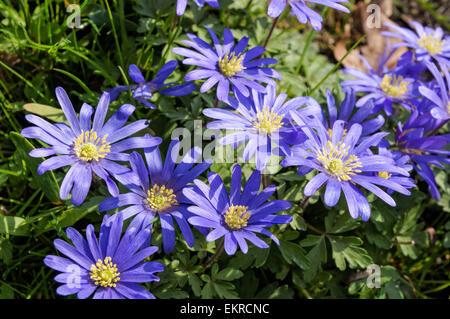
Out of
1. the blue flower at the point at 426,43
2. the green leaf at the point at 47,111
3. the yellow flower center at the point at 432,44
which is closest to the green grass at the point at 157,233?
the green leaf at the point at 47,111

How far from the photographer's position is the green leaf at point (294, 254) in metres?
3.12

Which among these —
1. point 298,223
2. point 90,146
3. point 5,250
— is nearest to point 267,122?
point 298,223

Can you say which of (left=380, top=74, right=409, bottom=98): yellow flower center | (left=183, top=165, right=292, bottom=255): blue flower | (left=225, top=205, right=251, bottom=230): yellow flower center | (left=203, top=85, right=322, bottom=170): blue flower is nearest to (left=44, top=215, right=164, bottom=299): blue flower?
(left=183, top=165, right=292, bottom=255): blue flower

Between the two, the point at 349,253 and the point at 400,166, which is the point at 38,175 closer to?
the point at 349,253

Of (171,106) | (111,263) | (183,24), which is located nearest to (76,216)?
(111,263)

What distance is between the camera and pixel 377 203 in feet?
11.6

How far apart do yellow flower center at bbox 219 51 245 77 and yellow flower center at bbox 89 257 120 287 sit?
1.51m

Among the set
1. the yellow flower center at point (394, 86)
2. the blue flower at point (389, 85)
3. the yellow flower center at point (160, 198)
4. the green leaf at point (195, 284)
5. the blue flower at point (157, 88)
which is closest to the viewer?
the yellow flower center at point (160, 198)

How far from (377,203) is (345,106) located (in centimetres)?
82

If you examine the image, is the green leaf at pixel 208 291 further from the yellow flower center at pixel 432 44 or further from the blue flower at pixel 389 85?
the yellow flower center at pixel 432 44

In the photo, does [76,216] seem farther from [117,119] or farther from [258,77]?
[258,77]

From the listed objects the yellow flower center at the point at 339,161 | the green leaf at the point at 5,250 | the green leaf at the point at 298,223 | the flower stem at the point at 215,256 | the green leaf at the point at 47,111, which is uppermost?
the green leaf at the point at 47,111

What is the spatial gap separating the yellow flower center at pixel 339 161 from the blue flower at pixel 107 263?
1.27 metres

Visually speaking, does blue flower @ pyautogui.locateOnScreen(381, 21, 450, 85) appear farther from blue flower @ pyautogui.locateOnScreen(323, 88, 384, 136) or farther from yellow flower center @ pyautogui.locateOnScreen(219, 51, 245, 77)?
yellow flower center @ pyautogui.locateOnScreen(219, 51, 245, 77)
